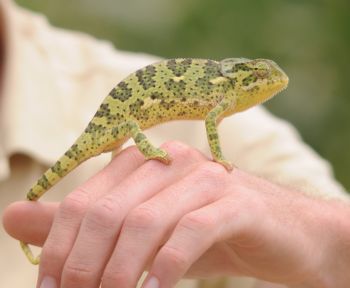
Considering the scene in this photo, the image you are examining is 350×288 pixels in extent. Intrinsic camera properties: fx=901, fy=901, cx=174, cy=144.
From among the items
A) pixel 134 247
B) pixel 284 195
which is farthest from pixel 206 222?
pixel 284 195

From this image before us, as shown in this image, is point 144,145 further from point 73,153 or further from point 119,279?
point 119,279

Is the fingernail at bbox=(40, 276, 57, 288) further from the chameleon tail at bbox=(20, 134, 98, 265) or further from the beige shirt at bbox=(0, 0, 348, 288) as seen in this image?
the beige shirt at bbox=(0, 0, 348, 288)

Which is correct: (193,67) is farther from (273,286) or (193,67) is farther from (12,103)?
(12,103)

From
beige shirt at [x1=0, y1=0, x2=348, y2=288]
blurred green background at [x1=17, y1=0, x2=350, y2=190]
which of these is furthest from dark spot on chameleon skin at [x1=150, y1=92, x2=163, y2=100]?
blurred green background at [x1=17, y1=0, x2=350, y2=190]

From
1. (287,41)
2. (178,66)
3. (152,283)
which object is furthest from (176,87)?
(287,41)

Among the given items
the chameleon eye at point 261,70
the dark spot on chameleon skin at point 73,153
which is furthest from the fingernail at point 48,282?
the chameleon eye at point 261,70

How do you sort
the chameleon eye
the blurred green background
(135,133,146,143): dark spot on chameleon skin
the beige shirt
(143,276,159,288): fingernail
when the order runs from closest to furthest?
1. (143,276,159,288): fingernail
2. (135,133,146,143): dark spot on chameleon skin
3. the chameleon eye
4. the beige shirt
5. the blurred green background
